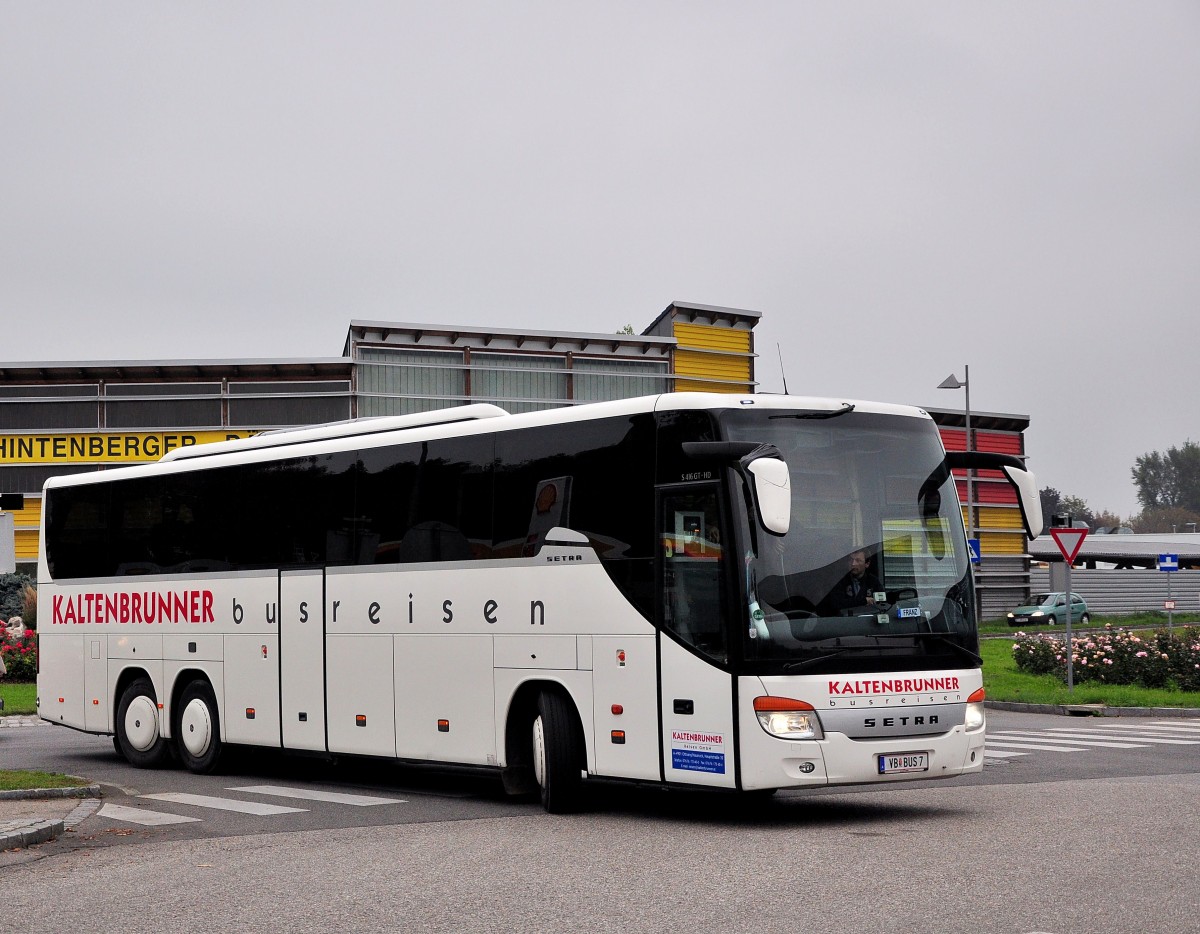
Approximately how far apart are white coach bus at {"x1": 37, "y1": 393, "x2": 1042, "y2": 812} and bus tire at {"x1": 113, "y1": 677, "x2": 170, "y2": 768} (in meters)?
0.96

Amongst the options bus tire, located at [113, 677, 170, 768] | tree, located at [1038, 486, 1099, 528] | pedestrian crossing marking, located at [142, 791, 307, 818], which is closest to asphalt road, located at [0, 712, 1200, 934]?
pedestrian crossing marking, located at [142, 791, 307, 818]

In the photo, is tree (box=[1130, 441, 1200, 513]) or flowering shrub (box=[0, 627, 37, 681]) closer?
flowering shrub (box=[0, 627, 37, 681])

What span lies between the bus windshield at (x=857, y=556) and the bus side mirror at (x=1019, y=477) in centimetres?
50

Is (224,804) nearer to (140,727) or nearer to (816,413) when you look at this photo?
(140,727)

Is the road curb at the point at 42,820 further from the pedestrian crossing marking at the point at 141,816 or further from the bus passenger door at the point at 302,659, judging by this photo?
the bus passenger door at the point at 302,659

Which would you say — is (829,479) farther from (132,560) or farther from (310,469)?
(132,560)

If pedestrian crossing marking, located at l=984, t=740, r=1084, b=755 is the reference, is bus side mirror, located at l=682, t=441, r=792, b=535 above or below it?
above

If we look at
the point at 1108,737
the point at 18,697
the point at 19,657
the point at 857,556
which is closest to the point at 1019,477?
the point at 857,556

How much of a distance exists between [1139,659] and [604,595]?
1922 centimetres

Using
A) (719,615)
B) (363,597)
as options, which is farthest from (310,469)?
(719,615)

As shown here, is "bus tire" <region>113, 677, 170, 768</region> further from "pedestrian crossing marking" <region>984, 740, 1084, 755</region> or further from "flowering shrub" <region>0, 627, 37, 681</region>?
"flowering shrub" <region>0, 627, 37, 681</region>

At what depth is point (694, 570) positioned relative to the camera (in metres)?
11.7

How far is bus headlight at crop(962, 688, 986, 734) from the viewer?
1188cm

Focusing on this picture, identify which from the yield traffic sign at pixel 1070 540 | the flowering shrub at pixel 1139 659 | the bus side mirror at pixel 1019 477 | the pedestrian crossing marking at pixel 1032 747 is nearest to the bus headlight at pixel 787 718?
the bus side mirror at pixel 1019 477
